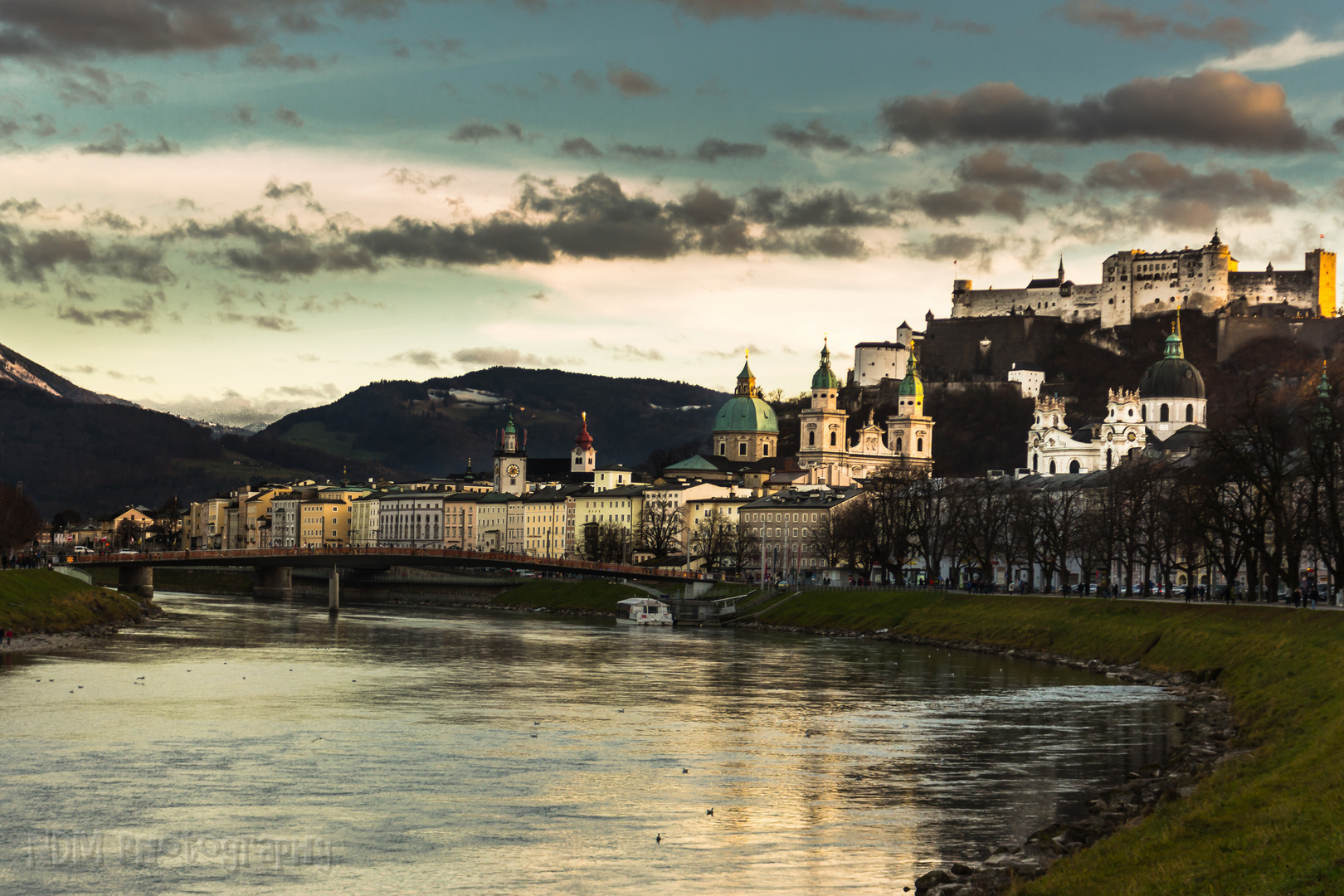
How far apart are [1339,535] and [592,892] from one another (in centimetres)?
3783

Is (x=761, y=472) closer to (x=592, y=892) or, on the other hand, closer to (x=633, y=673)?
(x=633, y=673)

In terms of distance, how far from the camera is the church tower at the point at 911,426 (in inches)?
7096

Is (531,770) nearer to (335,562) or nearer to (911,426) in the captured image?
(335,562)

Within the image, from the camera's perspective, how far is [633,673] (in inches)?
2210

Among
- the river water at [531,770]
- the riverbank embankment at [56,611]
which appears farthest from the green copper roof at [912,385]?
the river water at [531,770]

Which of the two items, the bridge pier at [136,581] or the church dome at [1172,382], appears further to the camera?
the church dome at [1172,382]

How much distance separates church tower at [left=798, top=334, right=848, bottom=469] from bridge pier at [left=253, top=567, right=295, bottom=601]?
226 feet

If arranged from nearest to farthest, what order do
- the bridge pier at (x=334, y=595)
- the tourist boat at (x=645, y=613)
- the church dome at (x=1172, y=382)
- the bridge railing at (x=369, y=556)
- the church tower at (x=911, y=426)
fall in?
the tourist boat at (x=645, y=613) → the bridge pier at (x=334, y=595) → the bridge railing at (x=369, y=556) → the church dome at (x=1172, y=382) → the church tower at (x=911, y=426)

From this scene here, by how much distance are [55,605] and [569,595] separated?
4491 cm

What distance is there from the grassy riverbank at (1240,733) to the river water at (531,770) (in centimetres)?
260

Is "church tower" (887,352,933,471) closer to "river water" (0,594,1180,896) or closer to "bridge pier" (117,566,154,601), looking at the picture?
"bridge pier" (117,566,154,601)

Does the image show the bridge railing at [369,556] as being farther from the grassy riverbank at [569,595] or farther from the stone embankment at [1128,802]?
the stone embankment at [1128,802]

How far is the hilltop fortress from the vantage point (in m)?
184

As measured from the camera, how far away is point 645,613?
95.4 metres
